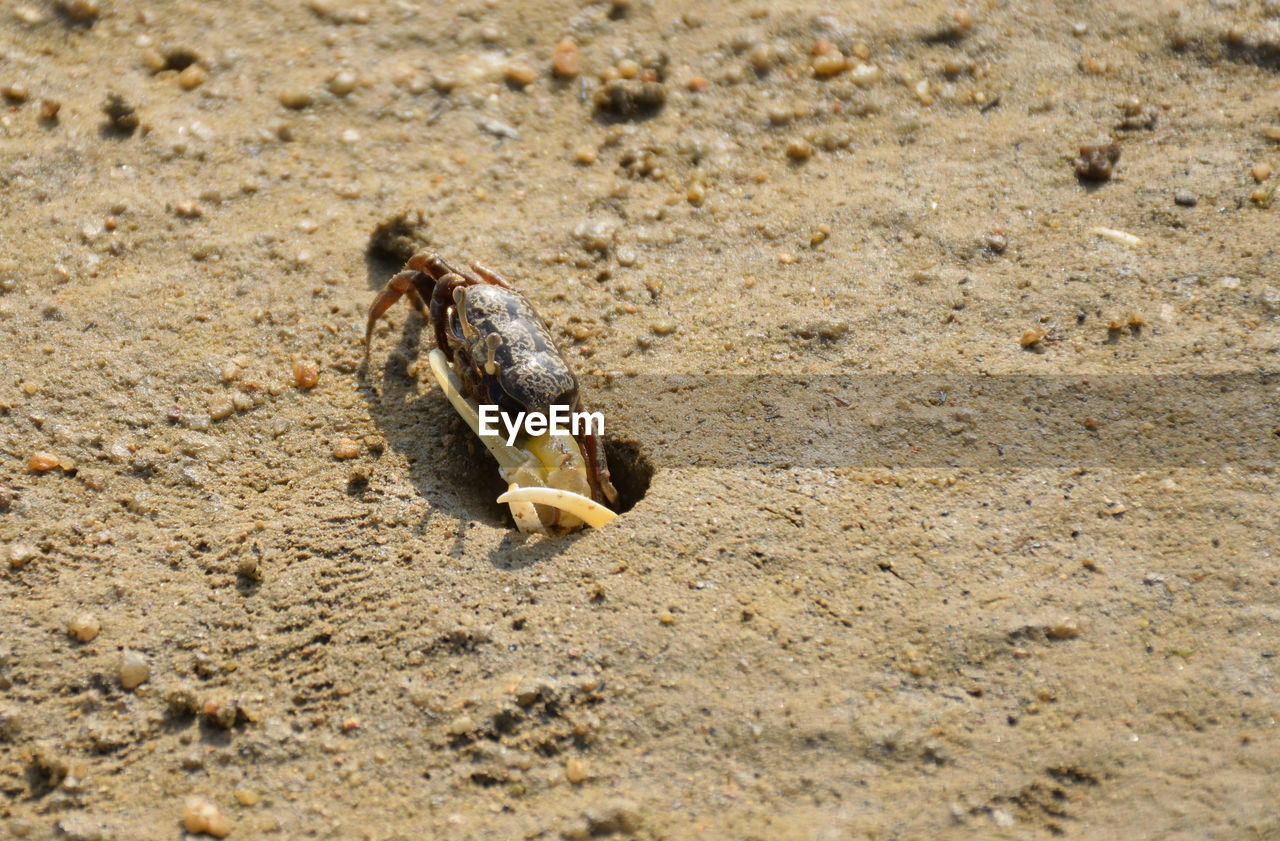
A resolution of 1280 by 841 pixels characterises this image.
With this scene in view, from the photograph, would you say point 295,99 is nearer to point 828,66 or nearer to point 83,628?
point 828,66

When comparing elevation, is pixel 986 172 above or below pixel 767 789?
above

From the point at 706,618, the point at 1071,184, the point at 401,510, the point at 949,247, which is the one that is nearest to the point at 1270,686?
the point at 706,618

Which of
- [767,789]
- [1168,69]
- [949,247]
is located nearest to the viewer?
[767,789]

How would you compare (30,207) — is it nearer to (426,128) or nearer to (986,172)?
(426,128)

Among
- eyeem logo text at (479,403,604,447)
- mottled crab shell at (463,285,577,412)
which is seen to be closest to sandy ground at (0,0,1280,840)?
eyeem logo text at (479,403,604,447)

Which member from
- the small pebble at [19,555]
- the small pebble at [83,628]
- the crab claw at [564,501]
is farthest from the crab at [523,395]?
the small pebble at [19,555]

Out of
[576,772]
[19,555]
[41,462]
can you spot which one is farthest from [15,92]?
[576,772]

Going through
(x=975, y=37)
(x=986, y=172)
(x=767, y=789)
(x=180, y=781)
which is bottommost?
(x=180, y=781)

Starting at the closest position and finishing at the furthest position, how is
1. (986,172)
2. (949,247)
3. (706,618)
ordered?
(706,618) → (949,247) → (986,172)
